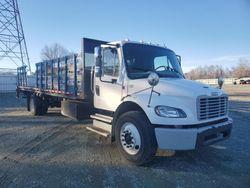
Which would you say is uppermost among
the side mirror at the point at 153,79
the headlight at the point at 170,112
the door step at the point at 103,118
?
the side mirror at the point at 153,79

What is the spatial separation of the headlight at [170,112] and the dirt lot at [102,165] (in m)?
1.13

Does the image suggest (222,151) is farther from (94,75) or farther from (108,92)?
(94,75)

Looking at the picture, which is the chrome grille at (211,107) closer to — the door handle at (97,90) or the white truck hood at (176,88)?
the white truck hood at (176,88)

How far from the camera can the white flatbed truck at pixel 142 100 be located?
477 cm

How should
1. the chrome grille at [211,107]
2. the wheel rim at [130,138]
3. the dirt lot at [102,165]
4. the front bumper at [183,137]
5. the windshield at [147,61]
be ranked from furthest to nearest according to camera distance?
the windshield at [147,61], the wheel rim at [130,138], the chrome grille at [211,107], the front bumper at [183,137], the dirt lot at [102,165]

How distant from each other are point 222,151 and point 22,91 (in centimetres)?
1117

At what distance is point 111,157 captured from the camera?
578 cm

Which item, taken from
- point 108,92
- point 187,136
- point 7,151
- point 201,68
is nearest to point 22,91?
point 7,151

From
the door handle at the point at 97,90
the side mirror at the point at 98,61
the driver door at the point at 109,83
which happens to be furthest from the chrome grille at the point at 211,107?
the door handle at the point at 97,90

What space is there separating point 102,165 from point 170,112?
5.99 ft

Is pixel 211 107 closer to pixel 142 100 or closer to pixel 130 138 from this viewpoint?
pixel 142 100

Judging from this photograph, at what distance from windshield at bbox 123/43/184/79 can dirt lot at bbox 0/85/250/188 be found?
6.43 feet

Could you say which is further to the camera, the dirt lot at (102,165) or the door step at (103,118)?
the door step at (103,118)

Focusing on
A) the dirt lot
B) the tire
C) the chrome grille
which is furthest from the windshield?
the dirt lot
